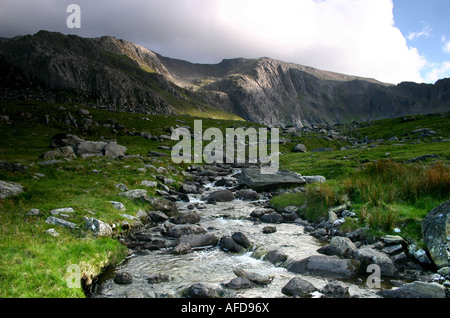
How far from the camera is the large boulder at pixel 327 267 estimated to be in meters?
11.3

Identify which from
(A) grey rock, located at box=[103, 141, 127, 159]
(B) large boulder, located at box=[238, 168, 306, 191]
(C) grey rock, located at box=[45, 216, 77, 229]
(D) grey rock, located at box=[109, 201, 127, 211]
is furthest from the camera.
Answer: (A) grey rock, located at box=[103, 141, 127, 159]

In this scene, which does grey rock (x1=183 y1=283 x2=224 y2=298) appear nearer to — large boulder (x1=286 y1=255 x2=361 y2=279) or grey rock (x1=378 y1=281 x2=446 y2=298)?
large boulder (x1=286 y1=255 x2=361 y2=279)

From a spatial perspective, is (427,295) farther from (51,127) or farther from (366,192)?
(51,127)

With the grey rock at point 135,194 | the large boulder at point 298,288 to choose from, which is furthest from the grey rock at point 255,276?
the grey rock at point 135,194

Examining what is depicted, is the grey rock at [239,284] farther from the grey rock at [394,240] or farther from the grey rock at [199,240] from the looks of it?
the grey rock at [394,240]

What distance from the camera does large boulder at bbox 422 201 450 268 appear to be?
1105 centimetres

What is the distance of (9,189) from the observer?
17234mm

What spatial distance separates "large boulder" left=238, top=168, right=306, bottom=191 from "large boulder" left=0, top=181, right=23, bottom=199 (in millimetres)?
19337

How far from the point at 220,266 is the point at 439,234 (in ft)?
29.8

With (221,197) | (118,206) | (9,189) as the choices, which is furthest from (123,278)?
(221,197)

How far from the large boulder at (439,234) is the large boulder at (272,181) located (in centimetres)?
1572

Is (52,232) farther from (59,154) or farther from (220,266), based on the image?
(59,154)

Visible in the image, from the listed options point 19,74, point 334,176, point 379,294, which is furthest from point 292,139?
point 19,74

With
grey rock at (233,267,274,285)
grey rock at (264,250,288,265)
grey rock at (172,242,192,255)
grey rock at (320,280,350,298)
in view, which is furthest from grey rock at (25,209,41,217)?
grey rock at (320,280,350,298)
